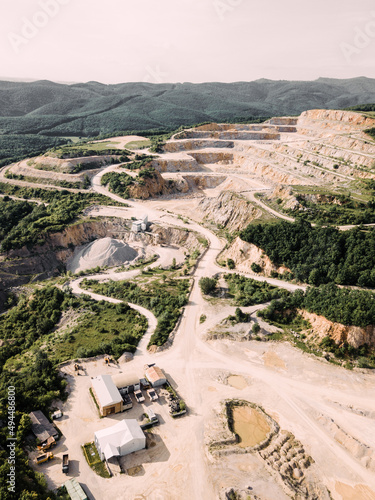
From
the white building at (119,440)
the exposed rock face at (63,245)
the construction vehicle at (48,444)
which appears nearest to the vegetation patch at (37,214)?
the exposed rock face at (63,245)

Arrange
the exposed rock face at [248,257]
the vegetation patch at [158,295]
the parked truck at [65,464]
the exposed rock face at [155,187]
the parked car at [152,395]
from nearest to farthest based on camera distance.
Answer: the parked truck at [65,464]
the parked car at [152,395]
the vegetation patch at [158,295]
the exposed rock face at [248,257]
the exposed rock face at [155,187]

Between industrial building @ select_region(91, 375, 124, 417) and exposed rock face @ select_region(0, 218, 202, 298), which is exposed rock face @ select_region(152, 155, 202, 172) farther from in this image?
industrial building @ select_region(91, 375, 124, 417)

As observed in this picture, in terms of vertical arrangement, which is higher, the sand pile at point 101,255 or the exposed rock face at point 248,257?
the exposed rock face at point 248,257

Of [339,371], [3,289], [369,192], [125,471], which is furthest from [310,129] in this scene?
[125,471]

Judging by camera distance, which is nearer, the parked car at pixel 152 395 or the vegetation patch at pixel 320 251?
the parked car at pixel 152 395

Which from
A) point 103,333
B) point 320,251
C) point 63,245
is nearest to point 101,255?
point 63,245

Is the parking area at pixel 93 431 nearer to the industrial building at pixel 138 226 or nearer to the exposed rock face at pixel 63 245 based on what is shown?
the exposed rock face at pixel 63 245

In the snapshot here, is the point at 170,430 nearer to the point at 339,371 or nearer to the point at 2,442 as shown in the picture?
the point at 2,442

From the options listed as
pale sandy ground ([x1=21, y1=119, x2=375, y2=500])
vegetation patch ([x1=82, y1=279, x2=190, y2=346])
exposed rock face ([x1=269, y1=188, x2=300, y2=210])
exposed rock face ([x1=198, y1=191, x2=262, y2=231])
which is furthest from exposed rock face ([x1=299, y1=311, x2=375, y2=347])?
exposed rock face ([x1=198, y1=191, x2=262, y2=231])
